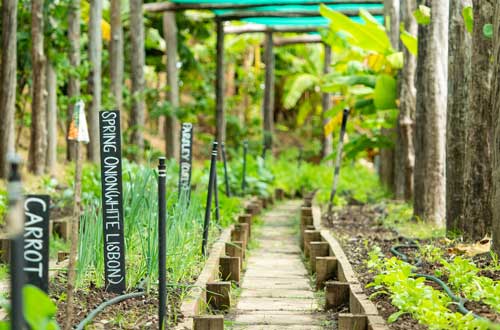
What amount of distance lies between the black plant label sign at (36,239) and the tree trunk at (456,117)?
5.31 meters

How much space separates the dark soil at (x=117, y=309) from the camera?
520cm

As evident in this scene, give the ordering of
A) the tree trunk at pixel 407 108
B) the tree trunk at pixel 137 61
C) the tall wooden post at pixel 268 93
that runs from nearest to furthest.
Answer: the tree trunk at pixel 407 108 → the tree trunk at pixel 137 61 → the tall wooden post at pixel 268 93

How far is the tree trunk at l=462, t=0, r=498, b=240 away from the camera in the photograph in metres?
7.96

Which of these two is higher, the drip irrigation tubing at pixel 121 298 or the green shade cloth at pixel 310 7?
the green shade cloth at pixel 310 7

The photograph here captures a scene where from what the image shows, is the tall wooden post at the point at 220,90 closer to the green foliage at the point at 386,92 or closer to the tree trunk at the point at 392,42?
the tree trunk at the point at 392,42

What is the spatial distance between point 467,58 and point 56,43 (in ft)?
26.6

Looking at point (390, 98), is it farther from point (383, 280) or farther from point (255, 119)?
point (255, 119)

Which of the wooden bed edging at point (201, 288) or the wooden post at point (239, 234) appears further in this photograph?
the wooden post at point (239, 234)

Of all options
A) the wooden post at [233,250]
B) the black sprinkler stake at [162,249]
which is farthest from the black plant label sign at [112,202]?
the wooden post at [233,250]

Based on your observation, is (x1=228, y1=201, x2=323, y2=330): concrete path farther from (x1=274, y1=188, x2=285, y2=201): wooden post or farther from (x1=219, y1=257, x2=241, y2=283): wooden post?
(x1=274, y1=188, x2=285, y2=201): wooden post

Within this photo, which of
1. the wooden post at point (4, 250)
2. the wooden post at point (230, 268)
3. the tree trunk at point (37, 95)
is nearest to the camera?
the wooden post at point (230, 268)

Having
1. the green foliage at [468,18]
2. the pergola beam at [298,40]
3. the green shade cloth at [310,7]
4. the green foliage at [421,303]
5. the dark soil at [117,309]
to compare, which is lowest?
the dark soil at [117,309]

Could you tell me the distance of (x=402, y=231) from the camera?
9805 millimetres

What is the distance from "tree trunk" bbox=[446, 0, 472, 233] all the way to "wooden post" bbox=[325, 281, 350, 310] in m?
2.39
